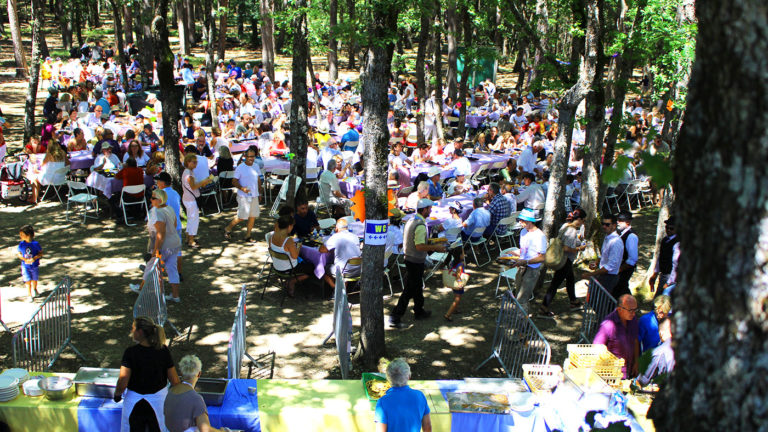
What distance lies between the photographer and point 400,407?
461cm

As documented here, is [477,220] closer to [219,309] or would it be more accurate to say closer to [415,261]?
[415,261]

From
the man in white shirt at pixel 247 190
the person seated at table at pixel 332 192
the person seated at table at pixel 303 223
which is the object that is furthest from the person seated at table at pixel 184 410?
the person seated at table at pixel 332 192

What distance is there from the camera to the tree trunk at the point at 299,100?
11.6 m

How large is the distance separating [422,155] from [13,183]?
27.7 feet

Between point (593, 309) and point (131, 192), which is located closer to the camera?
point (593, 309)

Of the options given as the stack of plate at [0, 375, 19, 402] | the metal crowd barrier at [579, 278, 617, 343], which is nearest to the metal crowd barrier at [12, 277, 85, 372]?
the stack of plate at [0, 375, 19, 402]

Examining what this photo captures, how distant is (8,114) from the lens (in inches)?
867

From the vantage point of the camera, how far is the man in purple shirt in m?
6.41

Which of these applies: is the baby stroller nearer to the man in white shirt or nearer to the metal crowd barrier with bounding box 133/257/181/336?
the man in white shirt

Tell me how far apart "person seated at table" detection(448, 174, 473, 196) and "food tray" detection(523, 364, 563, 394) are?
6767 mm

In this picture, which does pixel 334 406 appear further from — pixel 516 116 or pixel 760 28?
pixel 516 116

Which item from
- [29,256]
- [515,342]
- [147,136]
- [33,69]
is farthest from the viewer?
[33,69]

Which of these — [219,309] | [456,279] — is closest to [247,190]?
[219,309]

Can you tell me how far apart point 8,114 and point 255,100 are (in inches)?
325
